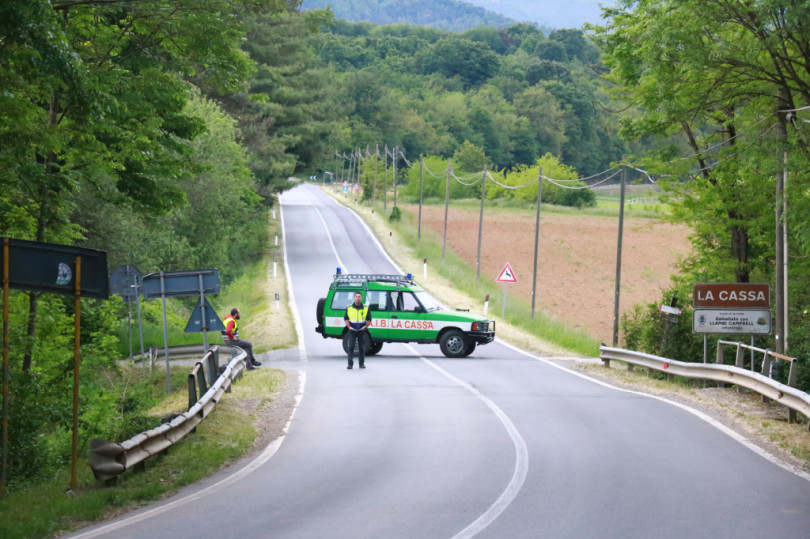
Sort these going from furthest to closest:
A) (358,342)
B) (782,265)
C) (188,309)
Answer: (188,309)
(358,342)
(782,265)

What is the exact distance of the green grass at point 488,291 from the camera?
3278 cm

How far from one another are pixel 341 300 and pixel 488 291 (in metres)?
21.0

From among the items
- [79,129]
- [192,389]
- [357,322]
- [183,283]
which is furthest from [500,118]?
[192,389]

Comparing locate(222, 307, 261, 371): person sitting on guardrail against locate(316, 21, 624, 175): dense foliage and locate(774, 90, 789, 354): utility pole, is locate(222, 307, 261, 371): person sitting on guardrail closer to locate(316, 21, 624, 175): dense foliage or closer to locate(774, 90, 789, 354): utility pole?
locate(774, 90, 789, 354): utility pole

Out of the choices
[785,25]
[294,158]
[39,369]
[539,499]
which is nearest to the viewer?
[539,499]

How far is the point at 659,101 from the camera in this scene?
2241 centimetres

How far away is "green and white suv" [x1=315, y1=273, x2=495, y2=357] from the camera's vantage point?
1045 inches

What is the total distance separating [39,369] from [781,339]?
48.1 feet

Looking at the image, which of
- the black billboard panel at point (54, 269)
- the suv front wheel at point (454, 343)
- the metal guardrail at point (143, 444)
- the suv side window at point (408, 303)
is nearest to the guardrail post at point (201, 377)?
the metal guardrail at point (143, 444)

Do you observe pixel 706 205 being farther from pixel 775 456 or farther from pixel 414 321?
pixel 775 456

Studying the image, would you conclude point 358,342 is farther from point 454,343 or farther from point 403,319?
point 454,343

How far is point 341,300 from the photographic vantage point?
26.7 meters

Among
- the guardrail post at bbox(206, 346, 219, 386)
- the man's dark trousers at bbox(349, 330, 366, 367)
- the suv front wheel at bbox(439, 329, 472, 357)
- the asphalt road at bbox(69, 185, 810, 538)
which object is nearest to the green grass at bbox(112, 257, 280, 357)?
the suv front wheel at bbox(439, 329, 472, 357)

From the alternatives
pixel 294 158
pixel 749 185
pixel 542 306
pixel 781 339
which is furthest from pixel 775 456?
pixel 294 158
